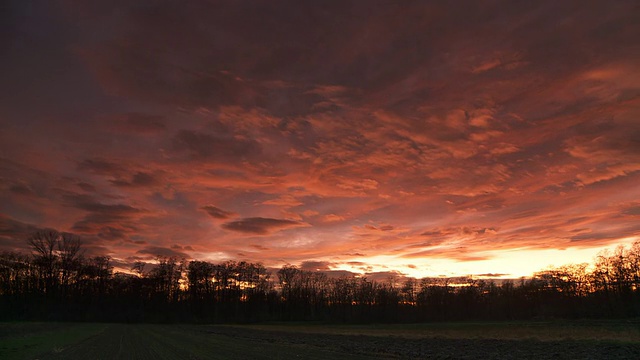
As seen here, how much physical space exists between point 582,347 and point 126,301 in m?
128

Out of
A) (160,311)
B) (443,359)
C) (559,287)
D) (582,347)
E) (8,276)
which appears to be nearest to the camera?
(443,359)

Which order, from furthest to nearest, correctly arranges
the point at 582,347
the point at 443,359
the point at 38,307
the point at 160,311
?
the point at 160,311 → the point at 38,307 → the point at 582,347 → the point at 443,359

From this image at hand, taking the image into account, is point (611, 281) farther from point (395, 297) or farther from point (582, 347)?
point (582, 347)

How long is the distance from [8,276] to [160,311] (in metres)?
41.9

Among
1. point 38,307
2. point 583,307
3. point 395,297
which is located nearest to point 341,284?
point 395,297

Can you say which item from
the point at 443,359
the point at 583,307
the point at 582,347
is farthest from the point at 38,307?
the point at 583,307

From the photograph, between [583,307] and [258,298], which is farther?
[258,298]

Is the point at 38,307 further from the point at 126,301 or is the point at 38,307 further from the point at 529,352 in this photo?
the point at 529,352

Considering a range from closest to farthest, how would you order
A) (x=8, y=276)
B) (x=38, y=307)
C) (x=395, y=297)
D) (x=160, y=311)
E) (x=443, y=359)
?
(x=443, y=359) → (x=38, y=307) → (x=8, y=276) → (x=160, y=311) → (x=395, y=297)

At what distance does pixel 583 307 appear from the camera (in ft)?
349

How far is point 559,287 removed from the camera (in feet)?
458

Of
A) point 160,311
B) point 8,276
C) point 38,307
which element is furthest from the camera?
point 160,311

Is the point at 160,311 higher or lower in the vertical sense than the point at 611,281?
lower

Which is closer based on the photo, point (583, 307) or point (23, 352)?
point (23, 352)
